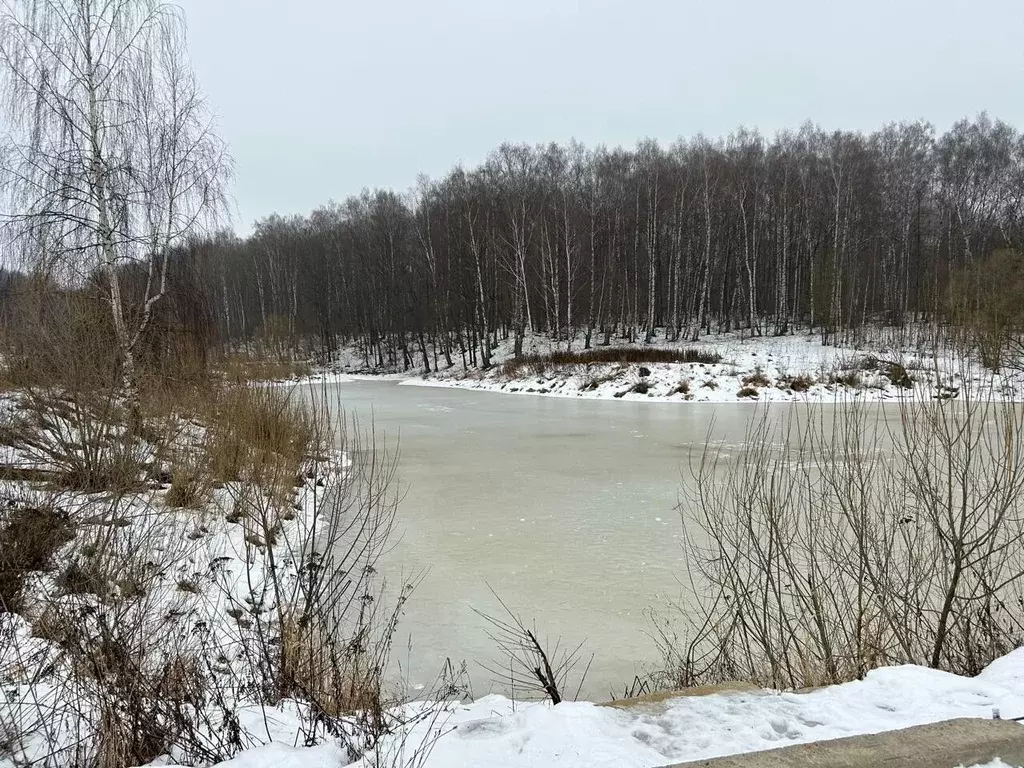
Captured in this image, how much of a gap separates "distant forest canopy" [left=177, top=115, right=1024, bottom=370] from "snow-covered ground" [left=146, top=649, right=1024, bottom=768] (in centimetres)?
2628

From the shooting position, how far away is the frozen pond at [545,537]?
4.18m

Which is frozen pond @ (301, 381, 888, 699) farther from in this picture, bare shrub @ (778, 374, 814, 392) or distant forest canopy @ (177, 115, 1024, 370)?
distant forest canopy @ (177, 115, 1024, 370)

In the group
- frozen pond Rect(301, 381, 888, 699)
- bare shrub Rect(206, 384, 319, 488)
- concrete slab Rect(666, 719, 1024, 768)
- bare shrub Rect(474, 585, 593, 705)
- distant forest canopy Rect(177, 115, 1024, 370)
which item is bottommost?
bare shrub Rect(474, 585, 593, 705)

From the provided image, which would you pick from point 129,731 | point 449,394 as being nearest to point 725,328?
point 449,394

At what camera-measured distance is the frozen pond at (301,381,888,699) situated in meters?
Result: 4.18

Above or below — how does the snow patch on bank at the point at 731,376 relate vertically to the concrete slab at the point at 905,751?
above

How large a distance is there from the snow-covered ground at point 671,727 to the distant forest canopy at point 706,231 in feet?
86.2

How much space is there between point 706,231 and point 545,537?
2753cm

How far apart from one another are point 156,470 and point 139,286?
17.1 ft

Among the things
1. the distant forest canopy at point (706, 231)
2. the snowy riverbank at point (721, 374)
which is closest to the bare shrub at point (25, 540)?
the snowy riverbank at point (721, 374)

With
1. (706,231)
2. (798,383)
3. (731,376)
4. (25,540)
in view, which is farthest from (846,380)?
(706,231)

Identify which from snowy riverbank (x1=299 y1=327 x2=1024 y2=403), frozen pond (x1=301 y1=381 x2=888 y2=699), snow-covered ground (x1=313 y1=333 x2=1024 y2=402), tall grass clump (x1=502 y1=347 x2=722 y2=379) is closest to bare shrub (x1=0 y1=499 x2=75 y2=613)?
frozen pond (x1=301 y1=381 x2=888 y2=699)

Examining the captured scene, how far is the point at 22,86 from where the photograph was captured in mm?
8102

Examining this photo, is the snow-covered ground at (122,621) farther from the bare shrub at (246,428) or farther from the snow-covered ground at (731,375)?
the snow-covered ground at (731,375)
